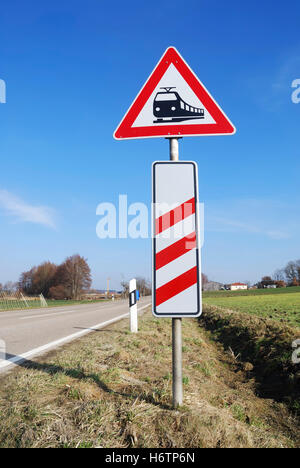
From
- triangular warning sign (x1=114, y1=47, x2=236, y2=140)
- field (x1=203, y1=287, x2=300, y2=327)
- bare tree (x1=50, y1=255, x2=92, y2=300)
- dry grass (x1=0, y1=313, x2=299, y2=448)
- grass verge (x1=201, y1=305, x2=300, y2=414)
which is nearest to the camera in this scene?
dry grass (x1=0, y1=313, x2=299, y2=448)

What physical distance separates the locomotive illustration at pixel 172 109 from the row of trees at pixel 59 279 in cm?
7905

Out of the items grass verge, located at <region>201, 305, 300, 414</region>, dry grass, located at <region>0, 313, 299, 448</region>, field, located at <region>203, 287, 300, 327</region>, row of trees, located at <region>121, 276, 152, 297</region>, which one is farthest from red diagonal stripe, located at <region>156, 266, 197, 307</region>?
row of trees, located at <region>121, 276, 152, 297</region>

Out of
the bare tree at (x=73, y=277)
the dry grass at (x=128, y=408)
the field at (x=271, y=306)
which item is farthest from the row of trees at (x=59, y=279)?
the dry grass at (x=128, y=408)

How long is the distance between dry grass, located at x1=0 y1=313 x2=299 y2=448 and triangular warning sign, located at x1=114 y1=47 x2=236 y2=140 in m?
2.28

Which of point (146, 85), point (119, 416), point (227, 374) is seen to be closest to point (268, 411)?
point (227, 374)

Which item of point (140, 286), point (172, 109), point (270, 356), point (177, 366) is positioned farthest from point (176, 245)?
point (140, 286)

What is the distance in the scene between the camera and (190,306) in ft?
8.53

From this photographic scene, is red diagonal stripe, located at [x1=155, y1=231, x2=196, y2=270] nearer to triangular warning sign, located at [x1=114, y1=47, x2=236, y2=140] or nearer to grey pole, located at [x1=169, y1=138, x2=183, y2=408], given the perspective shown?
grey pole, located at [x1=169, y1=138, x2=183, y2=408]

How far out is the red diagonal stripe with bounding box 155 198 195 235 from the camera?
2699 millimetres

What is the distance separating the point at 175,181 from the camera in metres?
2.79

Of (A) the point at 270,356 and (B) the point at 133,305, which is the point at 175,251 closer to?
(A) the point at 270,356

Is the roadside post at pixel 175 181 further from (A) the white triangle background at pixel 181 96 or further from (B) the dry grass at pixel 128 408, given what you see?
(B) the dry grass at pixel 128 408
